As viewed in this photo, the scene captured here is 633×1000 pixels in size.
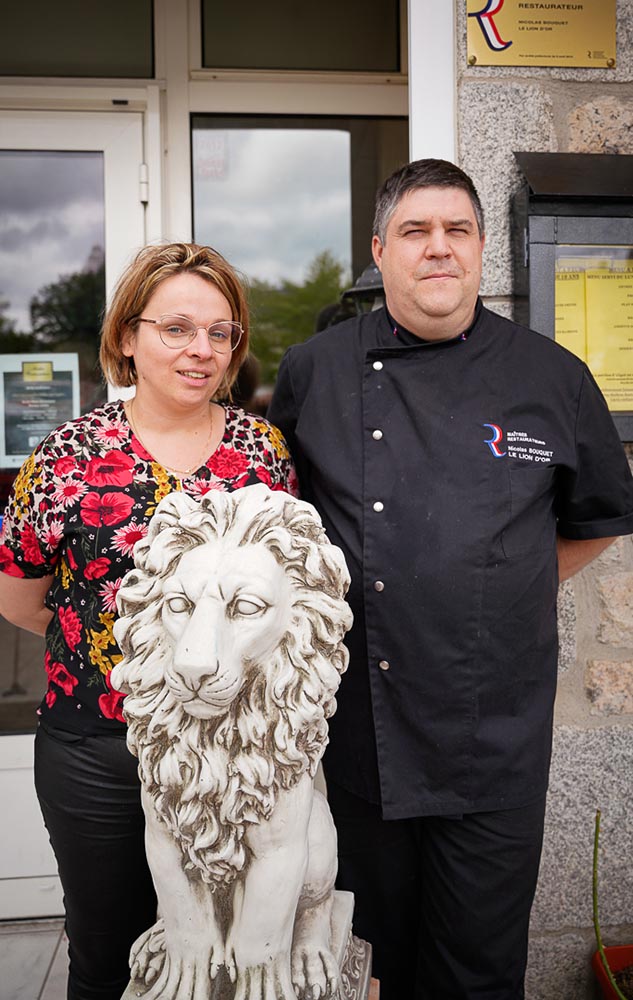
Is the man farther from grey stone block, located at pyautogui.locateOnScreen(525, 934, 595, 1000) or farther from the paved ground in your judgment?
the paved ground

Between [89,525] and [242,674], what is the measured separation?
21.1 inches

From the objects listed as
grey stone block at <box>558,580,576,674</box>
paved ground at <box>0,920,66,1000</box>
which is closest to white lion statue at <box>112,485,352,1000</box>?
grey stone block at <box>558,580,576,674</box>

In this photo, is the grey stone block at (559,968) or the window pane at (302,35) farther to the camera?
the window pane at (302,35)

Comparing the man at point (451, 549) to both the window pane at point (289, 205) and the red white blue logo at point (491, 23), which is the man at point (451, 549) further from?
the window pane at point (289, 205)

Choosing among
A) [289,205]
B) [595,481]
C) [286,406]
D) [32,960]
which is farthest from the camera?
[289,205]

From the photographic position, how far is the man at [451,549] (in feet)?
5.65

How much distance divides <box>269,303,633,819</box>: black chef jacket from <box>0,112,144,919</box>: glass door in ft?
4.77

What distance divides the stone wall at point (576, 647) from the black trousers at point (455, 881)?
563mm

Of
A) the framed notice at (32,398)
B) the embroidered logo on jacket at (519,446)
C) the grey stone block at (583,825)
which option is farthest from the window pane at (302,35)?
the grey stone block at (583,825)

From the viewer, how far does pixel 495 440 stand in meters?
1.76

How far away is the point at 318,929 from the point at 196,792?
13.6 inches

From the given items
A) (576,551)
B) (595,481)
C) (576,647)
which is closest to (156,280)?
(595,481)

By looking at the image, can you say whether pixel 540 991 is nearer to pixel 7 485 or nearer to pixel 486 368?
pixel 486 368

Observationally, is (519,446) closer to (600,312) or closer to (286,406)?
(286,406)
